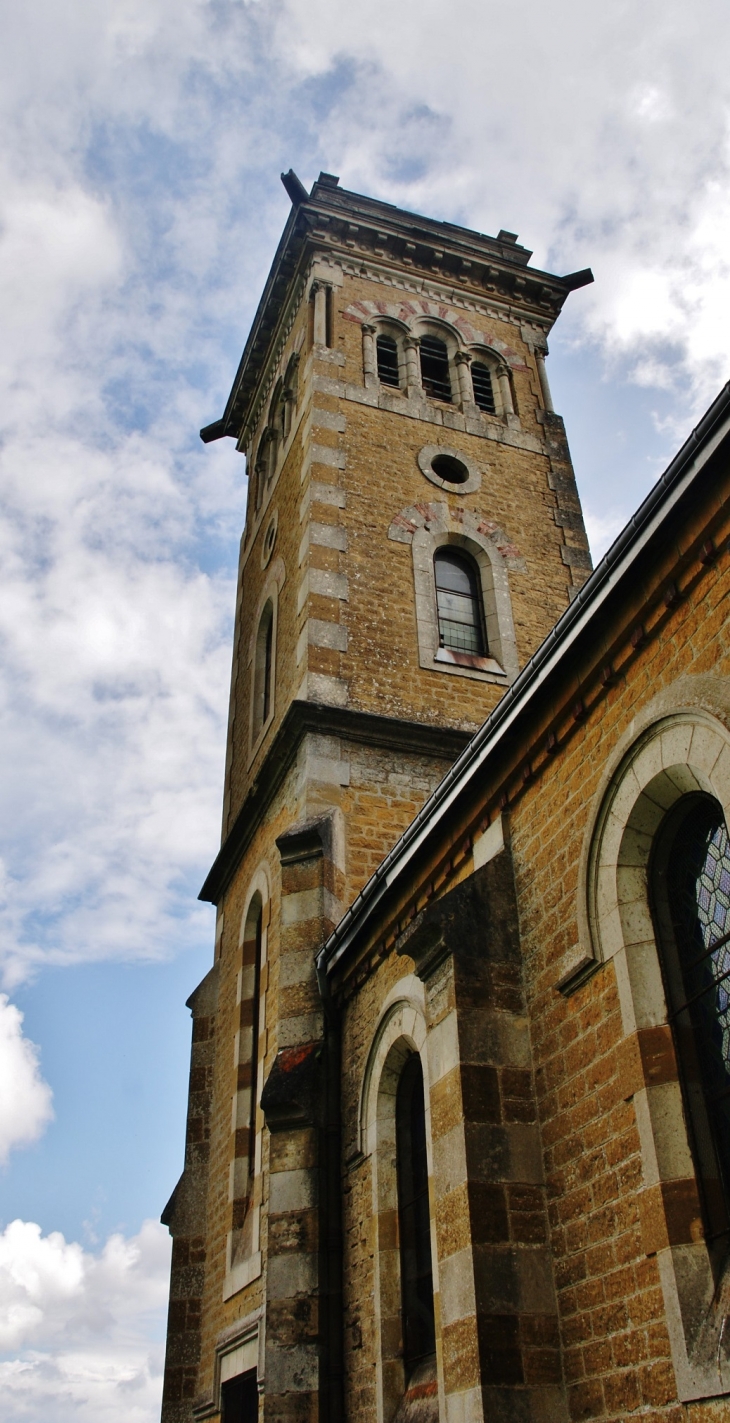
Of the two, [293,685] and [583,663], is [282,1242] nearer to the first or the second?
[583,663]

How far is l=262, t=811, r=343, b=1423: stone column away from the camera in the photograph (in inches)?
325

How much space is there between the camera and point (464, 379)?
16891mm

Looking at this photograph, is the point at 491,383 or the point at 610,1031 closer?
the point at 610,1031

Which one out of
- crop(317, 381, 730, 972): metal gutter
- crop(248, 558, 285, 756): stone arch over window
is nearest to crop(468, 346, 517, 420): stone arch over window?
crop(248, 558, 285, 756): stone arch over window

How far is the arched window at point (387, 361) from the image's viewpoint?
16.5 m

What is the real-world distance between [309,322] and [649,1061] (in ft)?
44.5

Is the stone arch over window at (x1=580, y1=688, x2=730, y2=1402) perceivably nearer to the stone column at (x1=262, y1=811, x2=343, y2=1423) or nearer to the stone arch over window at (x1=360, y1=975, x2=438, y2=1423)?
the stone arch over window at (x1=360, y1=975, x2=438, y2=1423)

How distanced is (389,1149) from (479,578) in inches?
314

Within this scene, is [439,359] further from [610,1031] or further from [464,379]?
[610,1031]

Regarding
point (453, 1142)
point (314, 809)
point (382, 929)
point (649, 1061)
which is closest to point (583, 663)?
point (649, 1061)

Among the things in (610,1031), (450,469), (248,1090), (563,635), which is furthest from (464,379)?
(610,1031)

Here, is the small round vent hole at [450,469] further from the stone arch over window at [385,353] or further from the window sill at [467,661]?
the window sill at [467,661]

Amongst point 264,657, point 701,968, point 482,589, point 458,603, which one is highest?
point 264,657

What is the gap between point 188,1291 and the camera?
11.8 metres
